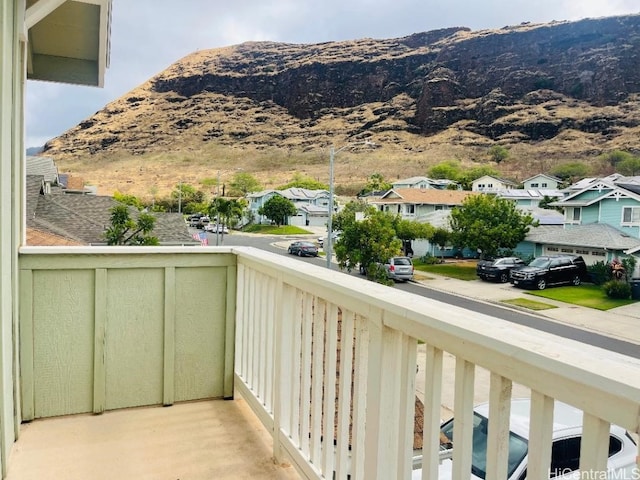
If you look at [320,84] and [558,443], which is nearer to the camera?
[558,443]

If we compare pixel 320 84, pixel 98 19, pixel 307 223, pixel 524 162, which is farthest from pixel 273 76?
pixel 98 19

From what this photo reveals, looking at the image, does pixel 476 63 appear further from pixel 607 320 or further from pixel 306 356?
pixel 306 356

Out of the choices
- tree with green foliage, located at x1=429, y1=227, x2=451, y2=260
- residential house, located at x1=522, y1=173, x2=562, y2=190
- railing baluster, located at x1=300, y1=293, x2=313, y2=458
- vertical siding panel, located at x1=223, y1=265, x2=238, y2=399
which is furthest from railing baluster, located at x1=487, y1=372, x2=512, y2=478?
residential house, located at x1=522, y1=173, x2=562, y2=190

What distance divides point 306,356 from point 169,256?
0.92m

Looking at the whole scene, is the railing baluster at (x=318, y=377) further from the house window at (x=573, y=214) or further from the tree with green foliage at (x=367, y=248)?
the house window at (x=573, y=214)

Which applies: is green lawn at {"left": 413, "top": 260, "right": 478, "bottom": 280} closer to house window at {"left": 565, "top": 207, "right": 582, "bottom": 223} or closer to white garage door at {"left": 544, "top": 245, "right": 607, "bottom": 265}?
white garage door at {"left": 544, "top": 245, "right": 607, "bottom": 265}

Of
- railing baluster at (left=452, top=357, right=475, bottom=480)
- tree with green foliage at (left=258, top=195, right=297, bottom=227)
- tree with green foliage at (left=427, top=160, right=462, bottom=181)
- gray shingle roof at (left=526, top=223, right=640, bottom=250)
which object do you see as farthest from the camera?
tree with green foliage at (left=427, top=160, right=462, bottom=181)

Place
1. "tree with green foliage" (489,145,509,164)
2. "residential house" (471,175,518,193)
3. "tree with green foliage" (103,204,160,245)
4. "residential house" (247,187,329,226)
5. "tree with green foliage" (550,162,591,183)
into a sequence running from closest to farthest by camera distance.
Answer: "tree with green foliage" (103,204,160,245) → "residential house" (247,187,329,226) → "residential house" (471,175,518,193) → "tree with green foliage" (550,162,591,183) → "tree with green foliage" (489,145,509,164)

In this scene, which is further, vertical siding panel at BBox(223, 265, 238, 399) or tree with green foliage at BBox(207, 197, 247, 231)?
tree with green foliage at BBox(207, 197, 247, 231)

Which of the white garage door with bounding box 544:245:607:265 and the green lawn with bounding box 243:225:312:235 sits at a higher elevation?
the white garage door with bounding box 544:245:607:265

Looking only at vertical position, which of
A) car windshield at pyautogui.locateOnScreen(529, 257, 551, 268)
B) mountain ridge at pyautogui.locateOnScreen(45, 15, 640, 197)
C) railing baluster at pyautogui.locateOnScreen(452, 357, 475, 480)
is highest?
mountain ridge at pyautogui.locateOnScreen(45, 15, 640, 197)

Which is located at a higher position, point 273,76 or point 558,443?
point 273,76

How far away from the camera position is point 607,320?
35.7 ft

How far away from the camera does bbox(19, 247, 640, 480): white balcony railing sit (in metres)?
0.64
